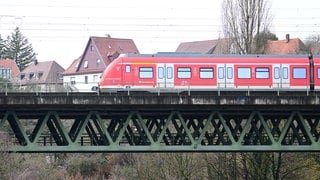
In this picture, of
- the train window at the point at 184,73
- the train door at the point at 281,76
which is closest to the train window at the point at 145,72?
the train window at the point at 184,73

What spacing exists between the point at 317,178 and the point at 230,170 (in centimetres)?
594

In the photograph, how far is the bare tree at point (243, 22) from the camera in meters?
46.6

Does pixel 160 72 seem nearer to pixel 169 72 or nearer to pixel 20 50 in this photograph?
pixel 169 72

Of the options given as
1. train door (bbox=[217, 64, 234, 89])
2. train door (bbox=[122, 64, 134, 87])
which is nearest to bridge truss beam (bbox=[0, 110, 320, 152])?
train door (bbox=[122, 64, 134, 87])

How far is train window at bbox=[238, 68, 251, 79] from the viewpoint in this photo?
36906 millimetres

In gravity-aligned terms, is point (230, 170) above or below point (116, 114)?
below

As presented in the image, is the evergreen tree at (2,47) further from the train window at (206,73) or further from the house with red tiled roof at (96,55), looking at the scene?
the train window at (206,73)

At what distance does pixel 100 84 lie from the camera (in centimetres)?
3556

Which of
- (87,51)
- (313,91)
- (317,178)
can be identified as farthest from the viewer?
(87,51)

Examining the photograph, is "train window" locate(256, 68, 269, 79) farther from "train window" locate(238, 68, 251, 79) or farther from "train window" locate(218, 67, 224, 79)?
"train window" locate(218, 67, 224, 79)

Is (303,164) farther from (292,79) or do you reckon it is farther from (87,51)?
(87,51)

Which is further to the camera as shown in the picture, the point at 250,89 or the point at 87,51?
the point at 87,51

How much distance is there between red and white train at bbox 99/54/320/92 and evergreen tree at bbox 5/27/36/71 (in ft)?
262

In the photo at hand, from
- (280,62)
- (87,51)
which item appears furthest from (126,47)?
(280,62)
